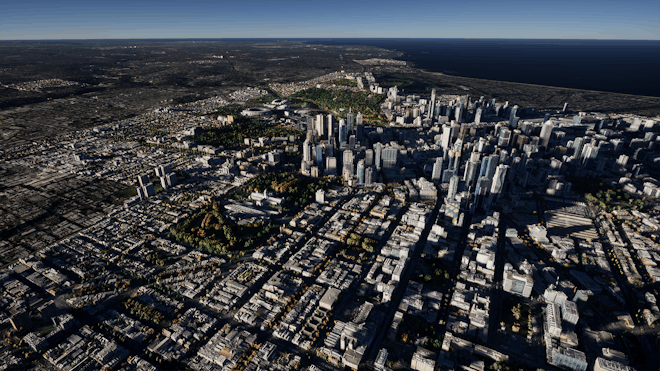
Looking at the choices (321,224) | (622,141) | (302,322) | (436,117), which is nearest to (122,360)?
(302,322)

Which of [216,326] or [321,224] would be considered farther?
[321,224]

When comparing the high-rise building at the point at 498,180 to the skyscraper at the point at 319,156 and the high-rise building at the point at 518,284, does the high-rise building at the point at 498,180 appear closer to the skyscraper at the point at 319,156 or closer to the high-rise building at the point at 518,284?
the high-rise building at the point at 518,284

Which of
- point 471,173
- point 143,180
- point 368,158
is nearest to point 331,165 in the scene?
point 368,158

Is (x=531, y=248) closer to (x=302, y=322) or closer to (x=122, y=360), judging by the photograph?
(x=302, y=322)

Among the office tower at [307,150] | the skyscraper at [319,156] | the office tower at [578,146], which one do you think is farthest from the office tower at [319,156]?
the office tower at [578,146]

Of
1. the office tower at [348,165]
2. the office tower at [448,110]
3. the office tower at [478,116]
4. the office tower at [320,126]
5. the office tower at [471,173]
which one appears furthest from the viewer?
the office tower at [448,110]

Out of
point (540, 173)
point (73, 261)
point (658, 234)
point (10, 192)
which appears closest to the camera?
point (73, 261)
